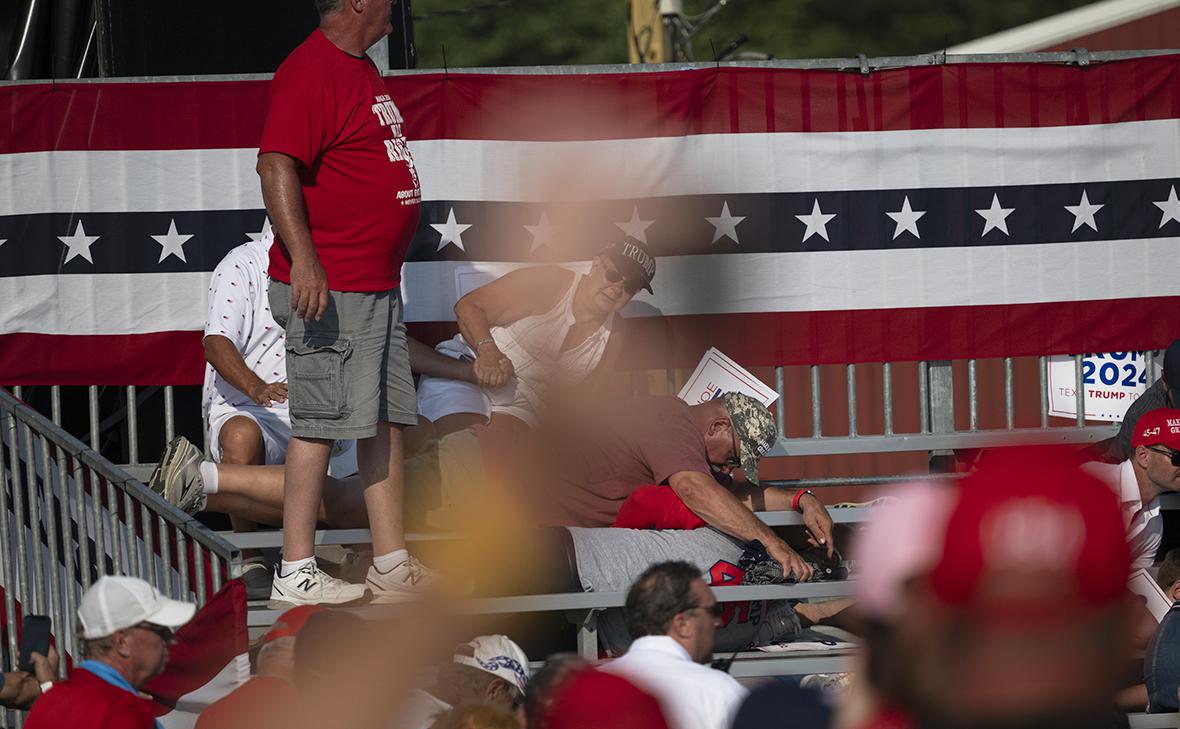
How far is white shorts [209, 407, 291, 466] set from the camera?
602 cm

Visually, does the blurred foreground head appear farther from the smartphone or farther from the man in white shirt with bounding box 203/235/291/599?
the man in white shirt with bounding box 203/235/291/599

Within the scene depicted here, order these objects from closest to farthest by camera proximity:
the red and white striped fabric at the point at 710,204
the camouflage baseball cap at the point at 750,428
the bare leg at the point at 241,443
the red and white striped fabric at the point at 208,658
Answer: the red and white striped fabric at the point at 208,658 → the bare leg at the point at 241,443 → the camouflage baseball cap at the point at 750,428 → the red and white striped fabric at the point at 710,204

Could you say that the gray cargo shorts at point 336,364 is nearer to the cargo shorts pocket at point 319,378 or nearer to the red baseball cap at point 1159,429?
the cargo shorts pocket at point 319,378

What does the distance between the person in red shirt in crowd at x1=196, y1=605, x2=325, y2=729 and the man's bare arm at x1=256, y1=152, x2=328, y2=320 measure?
3.19ft

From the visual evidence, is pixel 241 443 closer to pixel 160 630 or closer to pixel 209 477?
pixel 209 477

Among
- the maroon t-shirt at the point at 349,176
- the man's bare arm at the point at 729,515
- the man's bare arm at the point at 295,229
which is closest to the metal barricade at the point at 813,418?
the man's bare arm at the point at 729,515

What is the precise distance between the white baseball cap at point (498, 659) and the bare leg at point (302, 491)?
623mm

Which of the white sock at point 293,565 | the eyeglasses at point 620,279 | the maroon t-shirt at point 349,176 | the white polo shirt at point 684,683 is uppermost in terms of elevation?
the maroon t-shirt at point 349,176

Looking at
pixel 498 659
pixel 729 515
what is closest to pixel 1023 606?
pixel 498 659

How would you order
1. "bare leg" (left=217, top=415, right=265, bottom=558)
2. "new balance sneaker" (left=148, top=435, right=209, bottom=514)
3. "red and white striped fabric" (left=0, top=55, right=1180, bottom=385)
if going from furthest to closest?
"red and white striped fabric" (left=0, top=55, right=1180, bottom=385) < "bare leg" (left=217, top=415, right=265, bottom=558) < "new balance sneaker" (left=148, top=435, right=209, bottom=514)

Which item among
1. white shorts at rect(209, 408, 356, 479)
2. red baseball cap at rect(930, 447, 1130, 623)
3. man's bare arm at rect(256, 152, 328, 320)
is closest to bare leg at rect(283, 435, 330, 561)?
man's bare arm at rect(256, 152, 328, 320)

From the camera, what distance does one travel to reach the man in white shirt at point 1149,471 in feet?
19.8

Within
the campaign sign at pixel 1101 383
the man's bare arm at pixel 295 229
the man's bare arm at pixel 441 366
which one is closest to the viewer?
the man's bare arm at pixel 295 229

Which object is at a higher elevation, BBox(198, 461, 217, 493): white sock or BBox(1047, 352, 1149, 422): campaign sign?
BBox(1047, 352, 1149, 422): campaign sign
